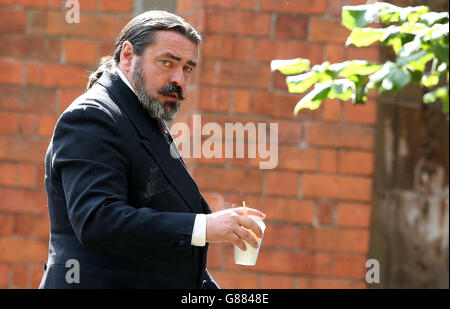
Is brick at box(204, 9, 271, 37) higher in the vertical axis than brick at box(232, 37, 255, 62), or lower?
higher

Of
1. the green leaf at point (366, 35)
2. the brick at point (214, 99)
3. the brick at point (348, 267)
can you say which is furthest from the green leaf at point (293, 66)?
the brick at point (348, 267)

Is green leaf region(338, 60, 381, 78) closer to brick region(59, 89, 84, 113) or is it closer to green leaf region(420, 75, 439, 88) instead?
green leaf region(420, 75, 439, 88)

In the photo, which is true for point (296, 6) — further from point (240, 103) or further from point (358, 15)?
point (358, 15)

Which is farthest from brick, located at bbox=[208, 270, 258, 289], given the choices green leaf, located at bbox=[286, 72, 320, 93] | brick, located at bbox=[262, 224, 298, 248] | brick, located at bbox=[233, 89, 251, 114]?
green leaf, located at bbox=[286, 72, 320, 93]

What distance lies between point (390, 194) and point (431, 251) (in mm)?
397

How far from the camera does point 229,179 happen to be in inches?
177

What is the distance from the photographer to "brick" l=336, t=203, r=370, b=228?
14.9 ft

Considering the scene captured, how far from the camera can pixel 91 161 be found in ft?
8.16

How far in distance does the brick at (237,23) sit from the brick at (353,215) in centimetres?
98

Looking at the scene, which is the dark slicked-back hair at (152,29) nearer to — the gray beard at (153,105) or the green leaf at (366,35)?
the gray beard at (153,105)

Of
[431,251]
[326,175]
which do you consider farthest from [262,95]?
[431,251]

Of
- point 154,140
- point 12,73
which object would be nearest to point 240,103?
point 12,73

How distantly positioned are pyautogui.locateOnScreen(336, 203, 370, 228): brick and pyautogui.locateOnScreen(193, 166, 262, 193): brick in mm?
437

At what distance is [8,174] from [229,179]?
3.88 ft
